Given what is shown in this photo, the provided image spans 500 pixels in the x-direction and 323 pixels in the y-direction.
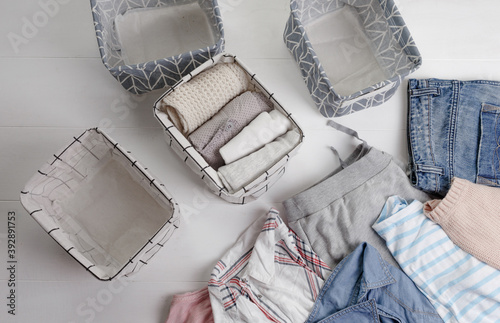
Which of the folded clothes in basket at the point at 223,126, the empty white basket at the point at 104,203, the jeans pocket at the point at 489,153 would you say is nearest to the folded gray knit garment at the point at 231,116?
the folded clothes in basket at the point at 223,126

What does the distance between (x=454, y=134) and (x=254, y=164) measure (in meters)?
0.55

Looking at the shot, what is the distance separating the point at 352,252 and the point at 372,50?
0.57 m

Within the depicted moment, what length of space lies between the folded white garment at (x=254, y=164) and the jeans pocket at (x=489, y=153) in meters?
0.50

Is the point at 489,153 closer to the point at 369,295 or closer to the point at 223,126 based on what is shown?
the point at 369,295

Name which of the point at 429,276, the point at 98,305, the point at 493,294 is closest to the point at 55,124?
the point at 98,305

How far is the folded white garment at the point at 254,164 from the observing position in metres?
0.93

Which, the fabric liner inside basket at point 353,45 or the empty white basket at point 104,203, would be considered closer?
the empty white basket at point 104,203

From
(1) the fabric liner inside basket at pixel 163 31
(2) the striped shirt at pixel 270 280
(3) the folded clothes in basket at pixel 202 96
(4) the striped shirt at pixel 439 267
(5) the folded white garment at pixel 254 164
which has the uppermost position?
(1) the fabric liner inside basket at pixel 163 31

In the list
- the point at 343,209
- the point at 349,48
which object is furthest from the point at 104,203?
the point at 349,48

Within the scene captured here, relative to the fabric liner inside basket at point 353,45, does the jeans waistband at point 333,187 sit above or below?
below

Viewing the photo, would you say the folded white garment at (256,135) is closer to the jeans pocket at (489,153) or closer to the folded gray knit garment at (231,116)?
the folded gray knit garment at (231,116)

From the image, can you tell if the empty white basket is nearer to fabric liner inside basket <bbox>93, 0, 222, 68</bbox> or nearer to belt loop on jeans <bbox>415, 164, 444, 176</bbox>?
fabric liner inside basket <bbox>93, 0, 222, 68</bbox>

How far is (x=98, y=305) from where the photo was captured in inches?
41.1

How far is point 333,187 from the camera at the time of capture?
101cm
